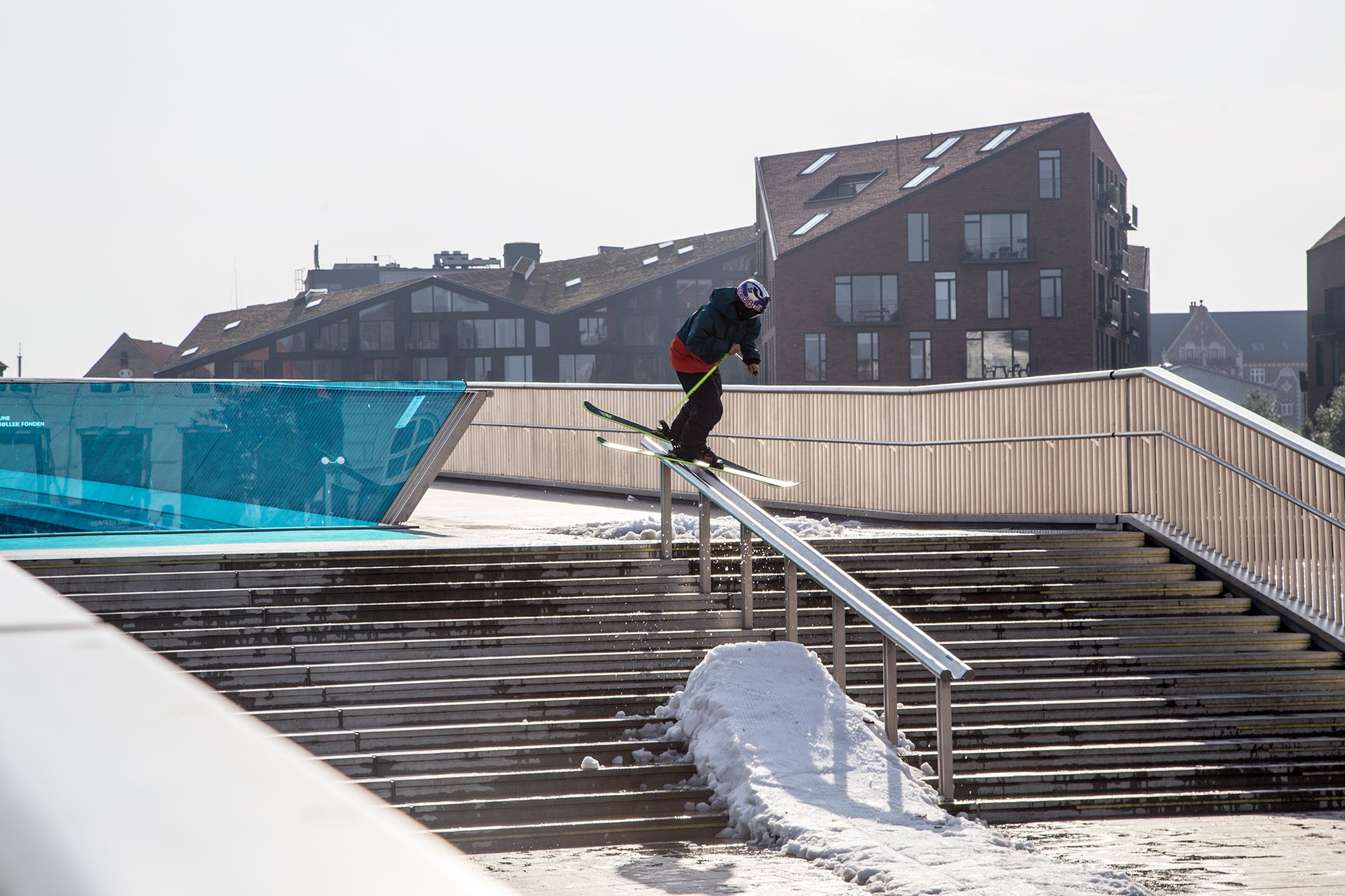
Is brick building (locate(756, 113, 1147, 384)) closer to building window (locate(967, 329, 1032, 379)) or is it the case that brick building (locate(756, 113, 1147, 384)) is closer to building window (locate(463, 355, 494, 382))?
building window (locate(967, 329, 1032, 379))

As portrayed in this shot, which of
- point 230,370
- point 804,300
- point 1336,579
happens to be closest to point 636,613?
point 1336,579

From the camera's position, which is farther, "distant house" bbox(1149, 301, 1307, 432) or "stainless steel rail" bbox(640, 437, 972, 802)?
"distant house" bbox(1149, 301, 1307, 432)

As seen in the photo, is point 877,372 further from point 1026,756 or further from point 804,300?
point 1026,756

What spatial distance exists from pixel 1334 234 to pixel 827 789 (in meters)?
72.8

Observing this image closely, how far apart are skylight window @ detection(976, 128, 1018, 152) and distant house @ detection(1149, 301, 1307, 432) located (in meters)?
91.4

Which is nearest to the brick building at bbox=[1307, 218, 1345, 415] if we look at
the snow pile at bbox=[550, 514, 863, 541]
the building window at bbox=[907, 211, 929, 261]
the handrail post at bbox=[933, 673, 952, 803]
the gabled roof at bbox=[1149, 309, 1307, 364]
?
the building window at bbox=[907, 211, 929, 261]

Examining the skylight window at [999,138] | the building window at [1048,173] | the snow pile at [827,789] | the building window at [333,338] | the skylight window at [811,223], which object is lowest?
the snow pile at [827,789]

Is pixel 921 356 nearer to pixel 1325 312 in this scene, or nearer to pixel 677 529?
pixel 1325 312

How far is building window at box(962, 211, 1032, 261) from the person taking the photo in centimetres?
5650

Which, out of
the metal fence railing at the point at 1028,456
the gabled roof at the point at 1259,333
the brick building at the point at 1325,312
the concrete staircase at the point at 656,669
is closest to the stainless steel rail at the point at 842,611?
the concrete staircase at the point at 656,669

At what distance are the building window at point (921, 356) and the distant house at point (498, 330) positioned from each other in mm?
13862

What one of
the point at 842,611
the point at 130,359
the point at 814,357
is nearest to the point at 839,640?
the point at 842,611

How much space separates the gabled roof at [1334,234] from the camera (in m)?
68.4

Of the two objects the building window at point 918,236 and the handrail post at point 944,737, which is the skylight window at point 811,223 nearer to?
the building window at point 918,236
